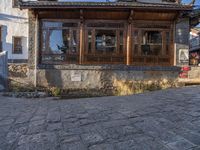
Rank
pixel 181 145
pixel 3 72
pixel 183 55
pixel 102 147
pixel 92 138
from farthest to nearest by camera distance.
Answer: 1. pixel 183 55
2. pixel 3 72
3. pixel 92 138
4. pixel 102 147
5. pixel 181 145

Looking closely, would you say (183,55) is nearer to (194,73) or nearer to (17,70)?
(194,73)

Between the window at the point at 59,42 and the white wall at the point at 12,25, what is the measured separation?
648 centimetres

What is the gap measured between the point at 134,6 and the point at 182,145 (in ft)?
34.0

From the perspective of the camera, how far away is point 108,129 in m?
3.62

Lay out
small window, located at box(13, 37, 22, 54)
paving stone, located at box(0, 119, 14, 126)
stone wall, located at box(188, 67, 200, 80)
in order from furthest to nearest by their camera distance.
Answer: small window, located at box(13, 37, 22, 54) → stone wall, located at box(188, 67, 200, 80) → paving stone, located at box(0, 119, 14, 126)

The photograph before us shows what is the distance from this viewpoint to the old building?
12.7m

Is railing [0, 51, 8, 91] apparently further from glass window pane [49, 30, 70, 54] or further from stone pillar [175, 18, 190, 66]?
stone pillar [175, 18, 190, 66]

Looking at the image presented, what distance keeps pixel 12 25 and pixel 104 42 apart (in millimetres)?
8915

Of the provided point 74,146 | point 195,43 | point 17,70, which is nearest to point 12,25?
point 17,70

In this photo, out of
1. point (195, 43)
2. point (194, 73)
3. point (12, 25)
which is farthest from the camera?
point (195, 43)

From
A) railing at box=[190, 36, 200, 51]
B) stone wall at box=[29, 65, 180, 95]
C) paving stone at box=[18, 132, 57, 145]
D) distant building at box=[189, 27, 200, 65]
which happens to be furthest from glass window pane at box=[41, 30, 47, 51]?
railing at box=[190, 36, 200, 51]

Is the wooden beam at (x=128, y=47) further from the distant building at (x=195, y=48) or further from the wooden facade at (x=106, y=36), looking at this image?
the distant building at (x=195, y=48)

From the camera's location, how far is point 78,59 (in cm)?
1316

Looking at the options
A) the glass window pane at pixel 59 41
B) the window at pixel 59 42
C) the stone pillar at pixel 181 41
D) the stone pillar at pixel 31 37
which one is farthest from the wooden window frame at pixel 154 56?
the stone pillar at pixel 31 37
